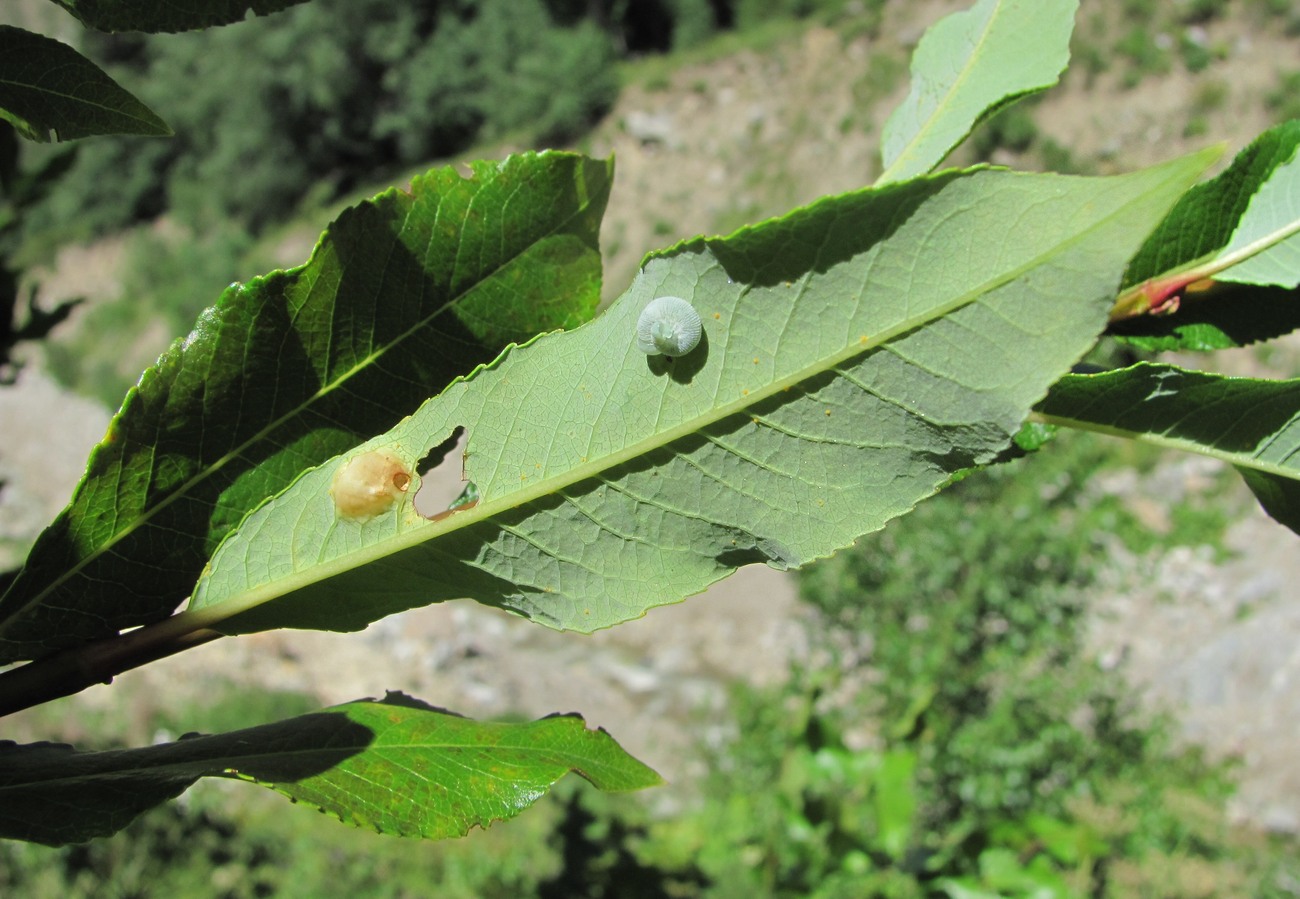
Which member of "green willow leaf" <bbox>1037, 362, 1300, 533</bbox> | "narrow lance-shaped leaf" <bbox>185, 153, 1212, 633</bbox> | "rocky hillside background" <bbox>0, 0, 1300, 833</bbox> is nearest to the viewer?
"narrow lance-shaped leaf" <bbox>185, 153, 1212, 633</bbox>

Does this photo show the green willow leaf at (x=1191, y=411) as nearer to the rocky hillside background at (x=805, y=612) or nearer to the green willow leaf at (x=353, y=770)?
the green willow leaf at (x=353, y=770)

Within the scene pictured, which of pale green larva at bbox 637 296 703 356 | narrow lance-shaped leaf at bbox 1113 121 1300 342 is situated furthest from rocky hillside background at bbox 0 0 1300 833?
pale green larva at bbox 637 296 703 356

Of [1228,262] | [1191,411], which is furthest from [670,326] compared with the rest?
[1228,262]

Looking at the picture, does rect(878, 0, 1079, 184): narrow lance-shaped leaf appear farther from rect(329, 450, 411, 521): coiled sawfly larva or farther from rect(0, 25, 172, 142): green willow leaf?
rect(0, 25, 172, 142): green willow leaf

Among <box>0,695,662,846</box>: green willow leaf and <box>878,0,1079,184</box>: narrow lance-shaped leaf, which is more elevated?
<box>878,0,1079,184</box>: narrow lance-shaped leaf

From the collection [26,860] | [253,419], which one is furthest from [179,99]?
[253,419]

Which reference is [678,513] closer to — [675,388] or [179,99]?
[675,388]

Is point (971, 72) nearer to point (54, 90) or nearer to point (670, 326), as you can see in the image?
point (670, 326)
